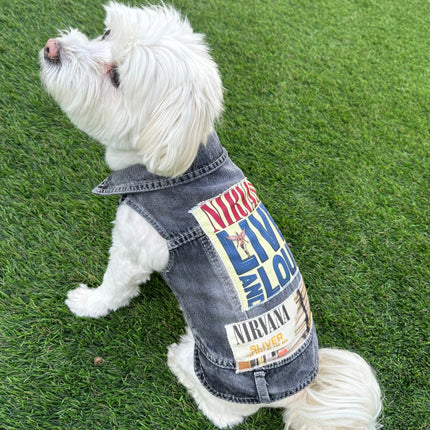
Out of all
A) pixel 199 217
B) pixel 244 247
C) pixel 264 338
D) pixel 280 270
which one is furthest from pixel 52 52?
pixel 264 338

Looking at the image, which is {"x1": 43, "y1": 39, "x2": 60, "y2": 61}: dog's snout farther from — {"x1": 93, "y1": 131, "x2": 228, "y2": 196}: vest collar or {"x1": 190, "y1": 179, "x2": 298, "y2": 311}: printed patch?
{"x1": 190, "y1": 179, "x2": 298, "y2": 311}: printed patch

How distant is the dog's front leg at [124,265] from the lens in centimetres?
137

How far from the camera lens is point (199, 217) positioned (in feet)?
4.13

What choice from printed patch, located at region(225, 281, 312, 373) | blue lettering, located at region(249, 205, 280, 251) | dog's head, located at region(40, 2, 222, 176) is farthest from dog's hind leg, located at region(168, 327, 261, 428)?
dog's head, located at region(40, 2, 222, 176)

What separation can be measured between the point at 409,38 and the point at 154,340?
438 cm

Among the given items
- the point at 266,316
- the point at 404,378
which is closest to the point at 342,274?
the point at 404,378

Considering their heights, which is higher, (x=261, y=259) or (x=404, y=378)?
(x=261, y=259)

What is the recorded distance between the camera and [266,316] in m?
1.26

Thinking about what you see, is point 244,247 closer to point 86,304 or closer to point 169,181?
point 169,181

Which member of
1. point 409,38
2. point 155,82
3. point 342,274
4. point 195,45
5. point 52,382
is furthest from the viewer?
point 409,38

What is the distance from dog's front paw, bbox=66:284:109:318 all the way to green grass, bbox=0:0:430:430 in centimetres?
5

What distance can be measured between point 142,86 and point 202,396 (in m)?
1.38

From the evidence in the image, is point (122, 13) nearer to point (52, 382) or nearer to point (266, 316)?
point (266, 316)

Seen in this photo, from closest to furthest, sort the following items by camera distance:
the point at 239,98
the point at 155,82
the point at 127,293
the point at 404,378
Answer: the point at 155,82 < the point at 127,293 < the point at 404,378 < the point at 239,98
